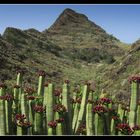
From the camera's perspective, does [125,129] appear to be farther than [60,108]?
No

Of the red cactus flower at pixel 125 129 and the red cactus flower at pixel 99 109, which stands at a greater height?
the red cactus flower at pixel 99 109

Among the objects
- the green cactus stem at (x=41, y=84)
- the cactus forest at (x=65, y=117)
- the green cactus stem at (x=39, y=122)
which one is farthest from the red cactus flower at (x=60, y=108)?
the green cactus stem at (x=41, y=84)

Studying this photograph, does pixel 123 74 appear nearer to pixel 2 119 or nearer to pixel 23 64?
pixel 23 64

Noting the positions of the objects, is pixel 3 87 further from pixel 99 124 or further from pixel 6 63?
pixel 6 63

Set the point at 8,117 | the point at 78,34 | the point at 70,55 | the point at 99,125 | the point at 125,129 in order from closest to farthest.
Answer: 1. the point at 99,125
2. the point at 125,129
3. the point at 8,117
4. the point at 70,55
5. the point at 78,34

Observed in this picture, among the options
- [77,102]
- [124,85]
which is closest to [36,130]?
[77,102]

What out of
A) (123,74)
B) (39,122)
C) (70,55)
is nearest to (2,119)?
(39,122)

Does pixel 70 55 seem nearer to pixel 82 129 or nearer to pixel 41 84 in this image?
pixel 41 84

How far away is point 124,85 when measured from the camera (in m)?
29.8

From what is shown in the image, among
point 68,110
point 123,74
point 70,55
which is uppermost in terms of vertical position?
point 70,55

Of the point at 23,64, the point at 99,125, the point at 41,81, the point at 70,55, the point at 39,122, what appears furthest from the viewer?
the point at 70,55

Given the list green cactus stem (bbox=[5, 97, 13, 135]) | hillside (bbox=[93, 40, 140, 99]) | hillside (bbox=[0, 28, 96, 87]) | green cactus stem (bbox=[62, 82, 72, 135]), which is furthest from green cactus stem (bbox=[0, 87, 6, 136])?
hillside (bbox=[0, 28, 96, 87])

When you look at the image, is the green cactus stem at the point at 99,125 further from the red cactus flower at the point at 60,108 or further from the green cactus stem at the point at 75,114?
the green cactus stem at the point at 75,114

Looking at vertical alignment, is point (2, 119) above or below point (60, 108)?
below
